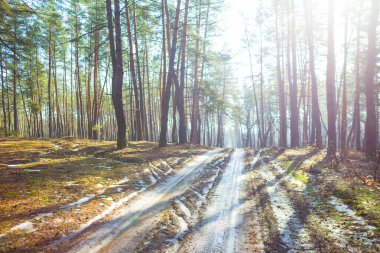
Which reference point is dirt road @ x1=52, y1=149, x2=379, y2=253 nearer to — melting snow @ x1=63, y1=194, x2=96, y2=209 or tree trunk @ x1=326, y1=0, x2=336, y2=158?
melting snow @ x1=63, y1=194, x2=96, y2=209

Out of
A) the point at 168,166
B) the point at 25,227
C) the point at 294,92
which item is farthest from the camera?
the point at 294,92

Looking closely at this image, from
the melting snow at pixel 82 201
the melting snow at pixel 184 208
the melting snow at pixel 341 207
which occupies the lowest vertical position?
the melting snow at pixel 184 208

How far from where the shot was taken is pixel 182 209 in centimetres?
566

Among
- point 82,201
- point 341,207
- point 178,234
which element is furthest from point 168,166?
point 341,207

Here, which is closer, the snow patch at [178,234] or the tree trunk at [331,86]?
the snow patch at [178,234]

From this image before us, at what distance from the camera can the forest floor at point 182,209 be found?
3988 millimetres

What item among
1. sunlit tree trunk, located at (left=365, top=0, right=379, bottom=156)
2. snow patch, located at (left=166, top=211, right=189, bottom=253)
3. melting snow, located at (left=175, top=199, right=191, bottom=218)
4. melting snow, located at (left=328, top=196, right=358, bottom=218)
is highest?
sunlit tree trunk, located at (left=365, top=0, right=379, bottom=156)

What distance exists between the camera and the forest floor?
157 inches

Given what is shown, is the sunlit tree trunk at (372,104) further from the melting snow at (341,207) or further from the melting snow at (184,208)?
the melting snow at (184,208)

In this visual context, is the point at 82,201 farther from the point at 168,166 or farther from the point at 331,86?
the point at 331,86

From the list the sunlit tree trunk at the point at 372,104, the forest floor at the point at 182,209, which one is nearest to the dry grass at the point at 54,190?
the forest floor at the point at 182,209

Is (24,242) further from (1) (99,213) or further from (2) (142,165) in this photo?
(2) (142,165)

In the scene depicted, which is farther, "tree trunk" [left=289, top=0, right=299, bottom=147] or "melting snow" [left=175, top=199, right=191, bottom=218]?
"tree trunk" [left=289, top=0, right=299, bottom=147]

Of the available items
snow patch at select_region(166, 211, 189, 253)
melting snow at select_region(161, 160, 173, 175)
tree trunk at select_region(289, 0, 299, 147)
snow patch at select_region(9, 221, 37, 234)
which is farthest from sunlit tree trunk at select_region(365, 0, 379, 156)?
snow patch at select_region(9, 221, 37, 234)
